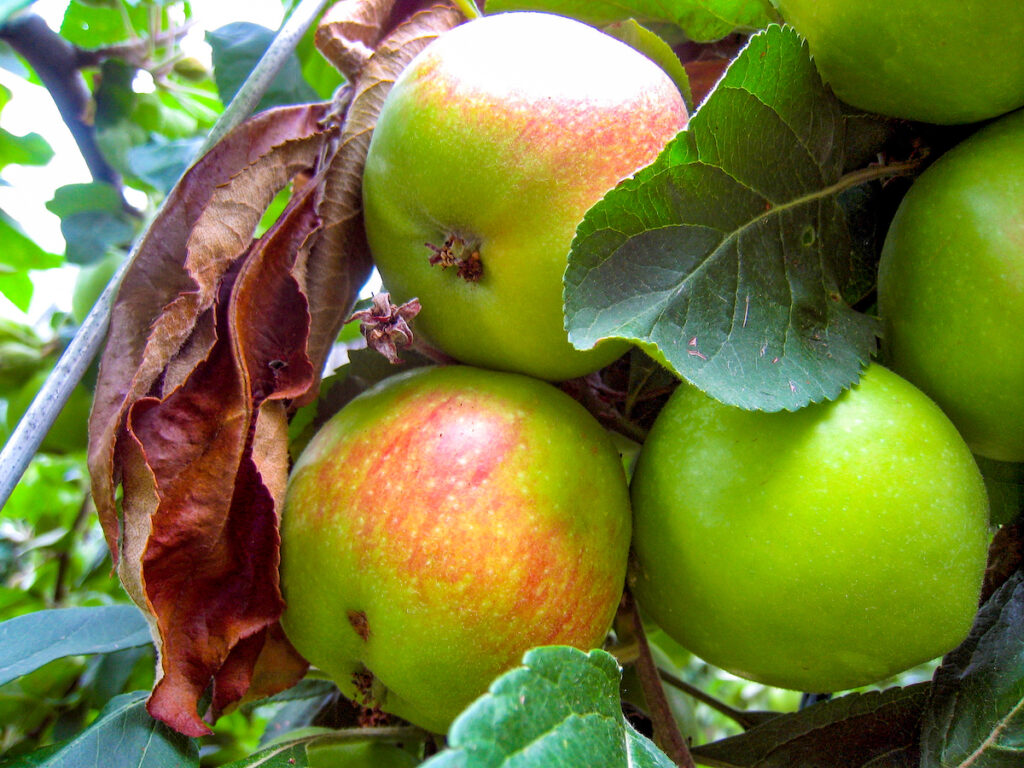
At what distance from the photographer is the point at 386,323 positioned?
0.61 meters

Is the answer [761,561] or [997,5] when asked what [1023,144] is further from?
[761,561]

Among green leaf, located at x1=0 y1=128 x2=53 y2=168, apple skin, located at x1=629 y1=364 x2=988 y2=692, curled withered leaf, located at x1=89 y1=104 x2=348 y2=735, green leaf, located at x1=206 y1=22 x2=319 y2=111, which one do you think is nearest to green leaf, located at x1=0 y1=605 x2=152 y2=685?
curled withered leaf, located at x1=89 y1=104 x2=348 y2=735

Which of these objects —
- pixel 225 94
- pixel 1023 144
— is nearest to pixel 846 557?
pixel 1023 144

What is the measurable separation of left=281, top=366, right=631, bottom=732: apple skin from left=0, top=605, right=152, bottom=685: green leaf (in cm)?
20

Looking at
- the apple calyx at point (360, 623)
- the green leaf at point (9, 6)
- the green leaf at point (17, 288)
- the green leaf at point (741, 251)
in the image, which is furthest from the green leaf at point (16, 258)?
the green leaf at point (741, 251)

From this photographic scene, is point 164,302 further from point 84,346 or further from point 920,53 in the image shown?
point 920,53

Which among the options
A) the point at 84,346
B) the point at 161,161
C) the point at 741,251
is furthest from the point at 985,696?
the point at 161,161

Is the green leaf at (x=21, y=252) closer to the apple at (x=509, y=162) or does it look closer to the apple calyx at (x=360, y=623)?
the apple at (x=509, y=162)

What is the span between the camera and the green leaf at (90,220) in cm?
119

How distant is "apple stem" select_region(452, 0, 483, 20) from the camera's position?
79 cm

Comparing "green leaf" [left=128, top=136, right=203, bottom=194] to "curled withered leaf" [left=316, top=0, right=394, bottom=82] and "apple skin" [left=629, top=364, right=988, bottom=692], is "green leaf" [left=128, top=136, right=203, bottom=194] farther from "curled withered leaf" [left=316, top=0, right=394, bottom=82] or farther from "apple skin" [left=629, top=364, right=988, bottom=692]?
"apple skin" [left=629, top=364, right=988, bottom=692]

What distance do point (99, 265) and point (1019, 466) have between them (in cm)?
129

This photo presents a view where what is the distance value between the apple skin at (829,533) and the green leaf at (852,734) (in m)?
0.10

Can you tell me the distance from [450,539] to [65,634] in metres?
0.42
